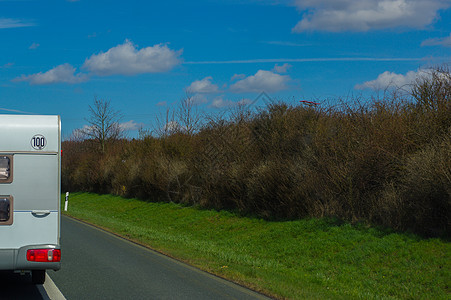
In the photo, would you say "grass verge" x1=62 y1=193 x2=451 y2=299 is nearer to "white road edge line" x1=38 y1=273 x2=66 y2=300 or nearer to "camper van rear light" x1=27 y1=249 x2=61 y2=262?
"white road edge line" x1=38 y1=273 x2=66 y2=300

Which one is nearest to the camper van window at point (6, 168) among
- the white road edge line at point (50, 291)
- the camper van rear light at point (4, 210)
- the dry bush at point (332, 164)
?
the camper van rear light at point (4, 210)

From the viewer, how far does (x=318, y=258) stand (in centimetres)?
1330

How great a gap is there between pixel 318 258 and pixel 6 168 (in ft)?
28.3

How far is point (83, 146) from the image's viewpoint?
64.6 m

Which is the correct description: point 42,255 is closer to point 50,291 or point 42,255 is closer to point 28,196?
point 28,196

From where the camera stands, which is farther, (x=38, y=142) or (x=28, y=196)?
(x=38, y=142)

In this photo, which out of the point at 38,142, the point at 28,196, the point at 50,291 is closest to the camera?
the point at 28,196

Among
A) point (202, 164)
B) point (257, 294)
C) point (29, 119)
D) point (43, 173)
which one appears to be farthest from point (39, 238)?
point (202, 164)

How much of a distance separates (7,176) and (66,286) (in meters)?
2.73

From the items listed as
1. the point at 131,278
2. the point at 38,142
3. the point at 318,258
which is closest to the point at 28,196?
the point at 38,142

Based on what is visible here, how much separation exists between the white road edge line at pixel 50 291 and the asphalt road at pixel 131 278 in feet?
0.32

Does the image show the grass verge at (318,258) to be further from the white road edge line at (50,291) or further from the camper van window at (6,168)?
the camper van window at (6,168)

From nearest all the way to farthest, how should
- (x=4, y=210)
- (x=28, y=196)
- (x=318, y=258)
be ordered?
(x=4, y=210) → (x=28, y=196) → (x=318, y=258)

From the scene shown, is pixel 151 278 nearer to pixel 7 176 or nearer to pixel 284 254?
pixel 7 176
